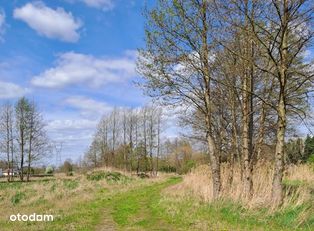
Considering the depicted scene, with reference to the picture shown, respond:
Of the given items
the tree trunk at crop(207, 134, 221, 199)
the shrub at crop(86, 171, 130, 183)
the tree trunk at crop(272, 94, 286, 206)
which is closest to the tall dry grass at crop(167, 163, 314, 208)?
the tree trunk at crop(207, 134, 221, 199)

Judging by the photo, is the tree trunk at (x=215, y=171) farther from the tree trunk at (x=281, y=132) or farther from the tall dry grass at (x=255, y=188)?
the tree trunk at (x=281, y=132)

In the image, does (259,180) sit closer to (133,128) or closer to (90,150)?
(133,128)

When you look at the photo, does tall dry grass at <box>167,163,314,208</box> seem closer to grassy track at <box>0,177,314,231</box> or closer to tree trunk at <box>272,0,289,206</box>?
tree trunk at <box>272,0,289,206</box>

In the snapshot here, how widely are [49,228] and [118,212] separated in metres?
4.38

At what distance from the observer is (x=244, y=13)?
12.5 metres

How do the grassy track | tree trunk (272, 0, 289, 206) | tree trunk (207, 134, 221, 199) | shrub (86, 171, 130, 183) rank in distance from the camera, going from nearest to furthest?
the grassy track, tree trunk (272, 0, 289, 206), tree trunk (207, 134, 221, 199), shrub (86, 171, 130, 183)

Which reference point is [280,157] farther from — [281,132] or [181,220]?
[181,220]

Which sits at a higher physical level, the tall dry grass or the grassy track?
the tall dry grass

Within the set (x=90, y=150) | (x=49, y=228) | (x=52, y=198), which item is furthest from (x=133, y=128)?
(x=49, y=228)

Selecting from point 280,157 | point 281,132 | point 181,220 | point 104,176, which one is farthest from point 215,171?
point 104,176

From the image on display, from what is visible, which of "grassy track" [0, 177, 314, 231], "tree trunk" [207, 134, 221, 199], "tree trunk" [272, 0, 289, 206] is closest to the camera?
"grassy track" [0, 177, 314, 231]

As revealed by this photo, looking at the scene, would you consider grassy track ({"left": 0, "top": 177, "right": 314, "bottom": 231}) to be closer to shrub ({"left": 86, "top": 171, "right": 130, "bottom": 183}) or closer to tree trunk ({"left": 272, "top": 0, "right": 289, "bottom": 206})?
tree trunk ({"left": 272, "top": 0, "right": 289, "bottom": 206})

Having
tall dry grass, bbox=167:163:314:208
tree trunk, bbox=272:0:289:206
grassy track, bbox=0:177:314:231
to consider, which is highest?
tree trunk, bbox=272:0:289:206

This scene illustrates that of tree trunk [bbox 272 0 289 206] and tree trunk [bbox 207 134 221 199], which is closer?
tree trunk [bbox 272 0 289 206]
